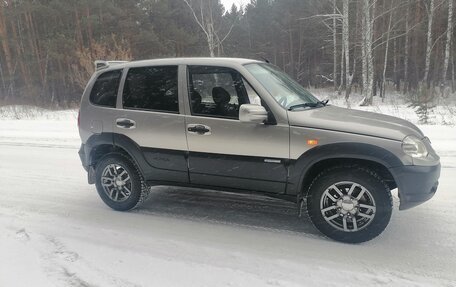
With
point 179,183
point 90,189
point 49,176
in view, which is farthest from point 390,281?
point 49,176

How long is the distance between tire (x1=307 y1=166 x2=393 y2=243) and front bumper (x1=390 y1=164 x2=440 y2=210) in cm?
14

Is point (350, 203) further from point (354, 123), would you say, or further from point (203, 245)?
point (203, 245)

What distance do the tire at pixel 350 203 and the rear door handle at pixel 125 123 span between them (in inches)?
91.6

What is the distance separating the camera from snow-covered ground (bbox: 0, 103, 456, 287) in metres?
3.35

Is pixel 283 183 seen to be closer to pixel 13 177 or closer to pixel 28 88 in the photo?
pixel 13 177

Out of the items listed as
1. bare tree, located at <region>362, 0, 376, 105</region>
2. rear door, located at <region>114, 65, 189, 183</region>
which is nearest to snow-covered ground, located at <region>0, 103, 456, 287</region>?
rear door, located at <region>114, 65, 189, 183</region>

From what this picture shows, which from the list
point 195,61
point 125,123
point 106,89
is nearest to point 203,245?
point 125,123

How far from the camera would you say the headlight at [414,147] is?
12.1 feet

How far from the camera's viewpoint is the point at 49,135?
464 inches

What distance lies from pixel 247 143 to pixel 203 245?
46.9 inches

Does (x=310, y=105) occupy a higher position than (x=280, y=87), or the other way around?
(x=280, y=87)

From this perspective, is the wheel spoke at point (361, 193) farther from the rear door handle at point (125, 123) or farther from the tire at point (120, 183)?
the rear door handle at point (125, 123)

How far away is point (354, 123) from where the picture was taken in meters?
3.91

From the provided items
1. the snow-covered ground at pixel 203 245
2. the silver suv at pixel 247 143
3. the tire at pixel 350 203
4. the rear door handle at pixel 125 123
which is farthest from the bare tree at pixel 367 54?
the rear door handle at pixel 125 123
